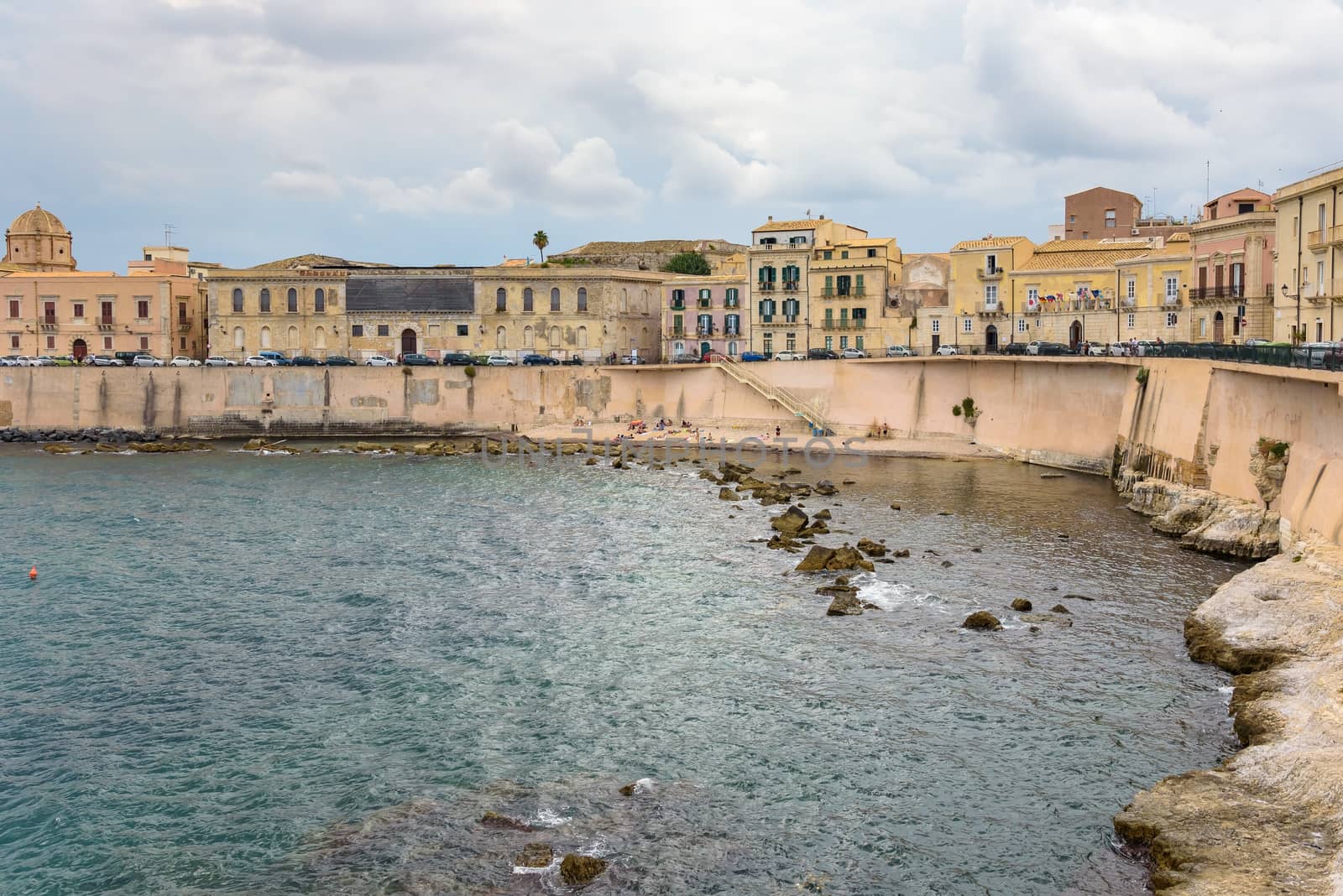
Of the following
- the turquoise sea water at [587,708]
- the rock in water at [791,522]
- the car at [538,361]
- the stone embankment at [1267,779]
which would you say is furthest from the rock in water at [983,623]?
the car at [538,361]

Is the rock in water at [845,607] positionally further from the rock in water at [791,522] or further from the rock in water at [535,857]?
the rock in water at [535,857]

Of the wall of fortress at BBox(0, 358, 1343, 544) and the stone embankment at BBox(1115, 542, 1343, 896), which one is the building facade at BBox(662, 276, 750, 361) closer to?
the wall of fortress at BBox(0, 358, 1343, 544)

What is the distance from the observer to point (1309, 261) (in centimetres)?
4912

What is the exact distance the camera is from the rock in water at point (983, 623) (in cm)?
3083

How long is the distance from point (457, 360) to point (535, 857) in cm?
6598

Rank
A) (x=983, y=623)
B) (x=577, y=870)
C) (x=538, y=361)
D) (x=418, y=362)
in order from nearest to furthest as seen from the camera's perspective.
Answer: (x=577, y=870)
(x=983, y=623)
(x=418, y=362)
(x=538, y=361)

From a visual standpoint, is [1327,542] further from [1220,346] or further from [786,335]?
[786,335]

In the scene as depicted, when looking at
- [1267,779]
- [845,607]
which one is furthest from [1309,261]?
[1267,779]

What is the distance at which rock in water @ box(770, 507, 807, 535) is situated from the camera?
4388 centimetres

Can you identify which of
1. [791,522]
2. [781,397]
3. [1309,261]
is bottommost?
[791,522]

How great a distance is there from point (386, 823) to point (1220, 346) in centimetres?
3617

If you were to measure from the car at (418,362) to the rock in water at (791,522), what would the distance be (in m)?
41.7

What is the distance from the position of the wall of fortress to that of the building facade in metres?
9.23

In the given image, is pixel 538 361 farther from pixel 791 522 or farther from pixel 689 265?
pixel 791 522
